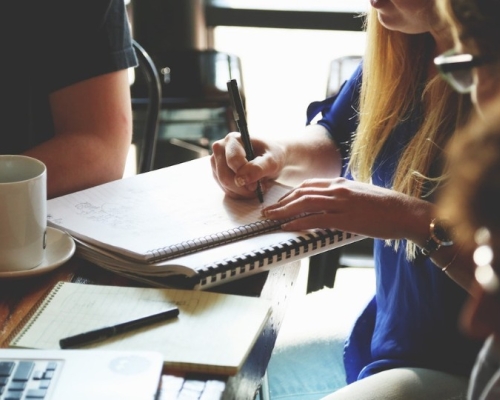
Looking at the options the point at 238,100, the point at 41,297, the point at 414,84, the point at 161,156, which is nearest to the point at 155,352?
the point at 41,297

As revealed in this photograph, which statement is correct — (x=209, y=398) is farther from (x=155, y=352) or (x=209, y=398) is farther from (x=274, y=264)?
(x=274, y=264)

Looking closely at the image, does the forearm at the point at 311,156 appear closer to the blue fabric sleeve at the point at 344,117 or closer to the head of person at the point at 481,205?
the blue fabric sleeve at the point at 344,117

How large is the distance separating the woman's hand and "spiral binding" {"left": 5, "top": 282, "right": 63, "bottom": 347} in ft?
1.01

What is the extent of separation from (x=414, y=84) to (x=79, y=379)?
2.72 feet

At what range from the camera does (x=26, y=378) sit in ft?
2.12

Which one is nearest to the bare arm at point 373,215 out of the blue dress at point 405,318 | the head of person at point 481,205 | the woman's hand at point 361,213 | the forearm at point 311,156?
the woman's hand at point 361,213

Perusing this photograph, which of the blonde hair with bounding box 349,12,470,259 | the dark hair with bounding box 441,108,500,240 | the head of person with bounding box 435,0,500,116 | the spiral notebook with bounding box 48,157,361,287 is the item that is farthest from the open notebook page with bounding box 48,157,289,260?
the dark hair with bounding box 441,108,500,240

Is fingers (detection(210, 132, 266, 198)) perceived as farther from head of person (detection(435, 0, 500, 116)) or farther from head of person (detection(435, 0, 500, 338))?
head of person (detection(435, 0, 500, 338))

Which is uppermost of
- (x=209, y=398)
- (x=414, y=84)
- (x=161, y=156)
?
(x=414, y=84)

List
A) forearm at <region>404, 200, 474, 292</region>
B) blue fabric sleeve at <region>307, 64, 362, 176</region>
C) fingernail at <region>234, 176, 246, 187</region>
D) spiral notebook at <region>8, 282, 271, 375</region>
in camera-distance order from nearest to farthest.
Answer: spiral notebook at <region>8, 282, 271, 375</region> < forearm at <region>404, 200, 474, 292</region> < fingernail at <region>234, 176, 246, 187</region> < blue fabric sleeve at <region>307, 64, 362, 176</region>

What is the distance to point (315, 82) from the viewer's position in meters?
3.65

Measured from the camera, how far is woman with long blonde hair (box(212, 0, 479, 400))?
3.18ft

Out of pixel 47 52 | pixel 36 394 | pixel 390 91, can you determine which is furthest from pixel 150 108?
pixel 36 394

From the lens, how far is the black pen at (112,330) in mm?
725
